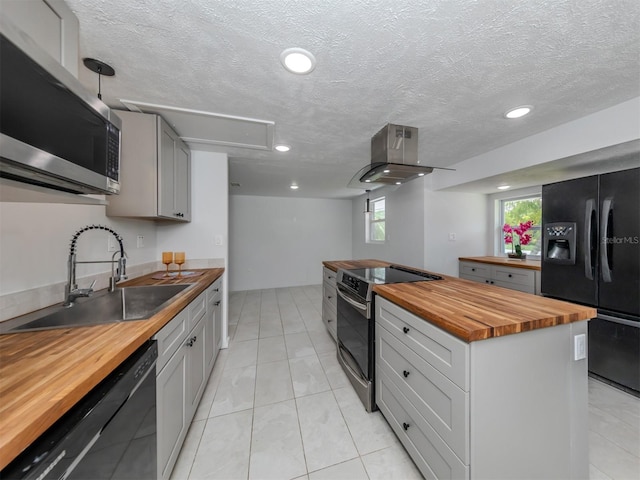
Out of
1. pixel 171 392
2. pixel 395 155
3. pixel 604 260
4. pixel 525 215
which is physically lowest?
pixel 171 392

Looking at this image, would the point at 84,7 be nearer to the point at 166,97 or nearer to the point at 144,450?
the point at 166,97

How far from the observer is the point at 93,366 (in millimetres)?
690

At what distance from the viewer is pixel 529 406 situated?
101 centimetres

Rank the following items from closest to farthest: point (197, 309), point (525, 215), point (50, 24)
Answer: point (50, 24) → point (197, 309) → point (525, 215)

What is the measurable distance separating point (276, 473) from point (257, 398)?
2.08ft

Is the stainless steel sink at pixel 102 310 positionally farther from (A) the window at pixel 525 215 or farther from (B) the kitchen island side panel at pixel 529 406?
(A) the window at pixel 525 215

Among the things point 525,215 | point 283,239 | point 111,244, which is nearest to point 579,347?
point 111,244

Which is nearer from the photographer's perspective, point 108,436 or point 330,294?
point 108,436

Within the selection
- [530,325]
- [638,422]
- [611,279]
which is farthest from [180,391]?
[611,279]

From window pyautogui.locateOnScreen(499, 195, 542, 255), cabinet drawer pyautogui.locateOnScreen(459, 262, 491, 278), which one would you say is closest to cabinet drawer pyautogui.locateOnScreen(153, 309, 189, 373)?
cabinet drawer pyautogui.locateOnScreen(459, 262, 491, 278)

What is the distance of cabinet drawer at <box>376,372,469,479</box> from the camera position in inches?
40.3

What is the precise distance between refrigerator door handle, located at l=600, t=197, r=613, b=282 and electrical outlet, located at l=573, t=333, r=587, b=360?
132cm

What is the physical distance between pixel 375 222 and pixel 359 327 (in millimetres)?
3699

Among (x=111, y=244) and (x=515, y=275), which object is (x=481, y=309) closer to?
(x=515, y=275)
